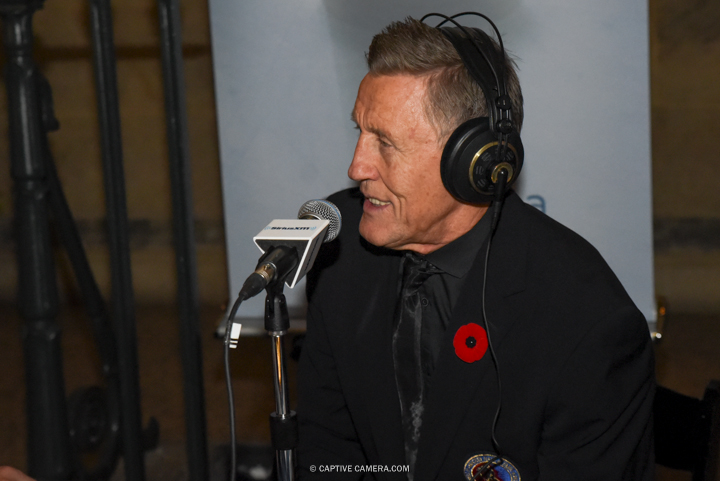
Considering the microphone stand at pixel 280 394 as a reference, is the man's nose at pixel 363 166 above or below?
above

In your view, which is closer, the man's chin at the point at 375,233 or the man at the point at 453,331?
the man at the point at 453,331

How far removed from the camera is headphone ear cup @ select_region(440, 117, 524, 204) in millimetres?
1361

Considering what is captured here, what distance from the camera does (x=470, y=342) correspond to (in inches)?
58.7

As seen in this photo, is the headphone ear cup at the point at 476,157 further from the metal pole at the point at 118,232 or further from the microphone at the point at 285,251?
the metal pole at the point at 118,232

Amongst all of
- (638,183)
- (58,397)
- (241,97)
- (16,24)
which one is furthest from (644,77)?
(58,397)

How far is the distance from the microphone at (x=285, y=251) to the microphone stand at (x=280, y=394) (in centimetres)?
2

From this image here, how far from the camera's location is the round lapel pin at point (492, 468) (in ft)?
4.81

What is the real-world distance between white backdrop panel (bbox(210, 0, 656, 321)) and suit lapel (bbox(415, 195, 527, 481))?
2.33 ft

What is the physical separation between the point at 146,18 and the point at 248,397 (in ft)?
8.25

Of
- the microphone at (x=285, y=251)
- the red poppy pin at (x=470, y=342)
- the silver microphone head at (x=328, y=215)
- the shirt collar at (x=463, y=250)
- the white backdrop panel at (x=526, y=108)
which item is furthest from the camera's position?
the white backdrop panel at (x=526, y=108)

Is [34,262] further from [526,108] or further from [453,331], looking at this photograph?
[526,108]

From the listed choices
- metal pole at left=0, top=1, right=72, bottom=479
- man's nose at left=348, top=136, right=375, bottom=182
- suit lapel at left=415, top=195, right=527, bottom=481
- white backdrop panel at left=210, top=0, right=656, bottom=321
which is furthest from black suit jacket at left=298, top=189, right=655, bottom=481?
metal pole at left=0, top=1, right=72, bottom=479

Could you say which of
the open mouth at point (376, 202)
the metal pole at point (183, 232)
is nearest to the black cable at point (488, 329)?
the open mouth at point (376, 202)

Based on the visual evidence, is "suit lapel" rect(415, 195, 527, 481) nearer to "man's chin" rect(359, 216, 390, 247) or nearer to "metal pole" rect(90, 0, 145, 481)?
"man's chin" rect(359, 216, 390, 247)
